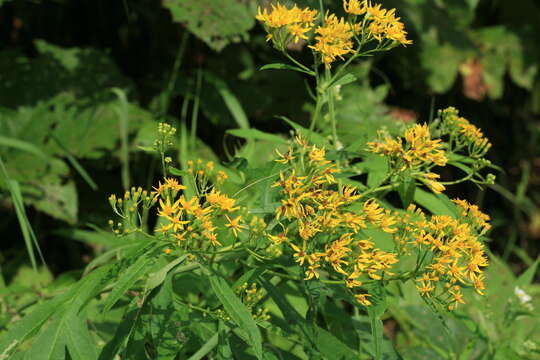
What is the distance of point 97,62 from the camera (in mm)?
3469

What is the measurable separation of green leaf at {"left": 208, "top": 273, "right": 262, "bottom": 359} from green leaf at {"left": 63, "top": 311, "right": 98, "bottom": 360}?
1.33 ft

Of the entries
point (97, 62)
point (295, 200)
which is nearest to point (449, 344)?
point (295, 200)

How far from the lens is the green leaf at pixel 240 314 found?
4.67ft

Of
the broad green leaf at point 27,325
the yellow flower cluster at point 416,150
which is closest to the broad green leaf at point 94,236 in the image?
the broad green leaf at point 27,325

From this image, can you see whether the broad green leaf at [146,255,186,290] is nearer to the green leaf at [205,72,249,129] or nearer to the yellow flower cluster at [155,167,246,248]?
the yellow flower cluster at [155,167,246,248]

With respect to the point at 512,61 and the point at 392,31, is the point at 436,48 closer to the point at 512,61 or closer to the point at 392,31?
the point at 512,61

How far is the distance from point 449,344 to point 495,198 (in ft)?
9.13

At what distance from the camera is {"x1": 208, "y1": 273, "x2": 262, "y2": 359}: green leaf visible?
4.67ft

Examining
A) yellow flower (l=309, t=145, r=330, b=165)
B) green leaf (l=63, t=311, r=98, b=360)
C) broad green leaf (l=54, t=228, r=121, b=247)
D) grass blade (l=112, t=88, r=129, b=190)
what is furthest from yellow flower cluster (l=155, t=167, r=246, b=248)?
grass blade (l=112, t=88, r=129, b=190)

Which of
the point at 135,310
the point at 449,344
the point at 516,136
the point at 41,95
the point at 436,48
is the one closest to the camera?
the point at 135,310

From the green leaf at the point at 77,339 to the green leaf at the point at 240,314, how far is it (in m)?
0.41

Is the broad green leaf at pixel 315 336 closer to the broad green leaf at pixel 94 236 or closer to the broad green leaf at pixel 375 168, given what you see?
the broad green leaf at pixel 375 168

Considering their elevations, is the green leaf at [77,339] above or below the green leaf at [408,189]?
below

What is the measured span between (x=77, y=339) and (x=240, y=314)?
0.48m
